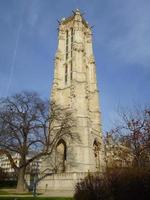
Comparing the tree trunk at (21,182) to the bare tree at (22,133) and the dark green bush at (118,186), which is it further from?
the dark green bush at (118,186)

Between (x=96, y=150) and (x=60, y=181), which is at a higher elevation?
(x=96, y=150)

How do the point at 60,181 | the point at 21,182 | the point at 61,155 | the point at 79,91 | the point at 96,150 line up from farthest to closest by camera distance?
1. the point at 79,91
2. the point at 96,150
3. the point at 61,155
4. the point at 60,181
5. the point at 21,182

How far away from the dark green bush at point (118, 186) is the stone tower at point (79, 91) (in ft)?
73.5

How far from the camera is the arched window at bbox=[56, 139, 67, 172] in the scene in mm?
42250

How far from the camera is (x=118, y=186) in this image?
35.6 ft

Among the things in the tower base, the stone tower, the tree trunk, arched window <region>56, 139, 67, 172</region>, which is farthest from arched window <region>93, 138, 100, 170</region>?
the tree trunk

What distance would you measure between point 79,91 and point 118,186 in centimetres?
3566

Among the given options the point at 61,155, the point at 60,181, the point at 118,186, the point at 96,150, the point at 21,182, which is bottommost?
the point at 118,186

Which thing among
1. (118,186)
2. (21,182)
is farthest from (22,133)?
(118,186)

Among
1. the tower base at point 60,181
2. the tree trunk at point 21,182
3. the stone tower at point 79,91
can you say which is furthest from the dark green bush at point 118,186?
the stone tower at point 79,91

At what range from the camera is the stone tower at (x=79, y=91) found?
40594 millimetres

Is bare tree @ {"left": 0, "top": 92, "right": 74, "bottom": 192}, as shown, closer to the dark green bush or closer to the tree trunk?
the tree trunk

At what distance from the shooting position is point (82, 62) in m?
50.2

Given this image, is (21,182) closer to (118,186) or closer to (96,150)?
(96,150)
